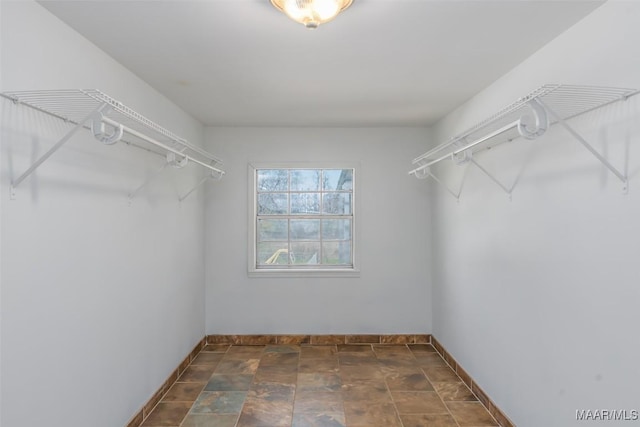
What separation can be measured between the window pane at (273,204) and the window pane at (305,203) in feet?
0.26

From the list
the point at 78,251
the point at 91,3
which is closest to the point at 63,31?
the point at 91,3

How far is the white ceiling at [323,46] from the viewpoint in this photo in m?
1.77

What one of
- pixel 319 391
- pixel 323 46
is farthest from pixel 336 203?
pixel 323 46

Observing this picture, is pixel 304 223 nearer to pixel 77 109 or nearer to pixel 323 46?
pixel 323 46

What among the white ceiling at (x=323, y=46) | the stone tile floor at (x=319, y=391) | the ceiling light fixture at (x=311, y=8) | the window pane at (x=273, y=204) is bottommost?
the stone tile floor at (x=319, y=391)

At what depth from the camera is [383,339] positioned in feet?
14.2

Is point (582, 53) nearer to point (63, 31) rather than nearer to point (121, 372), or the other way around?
point (63, 31)

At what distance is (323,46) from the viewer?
2.17 m

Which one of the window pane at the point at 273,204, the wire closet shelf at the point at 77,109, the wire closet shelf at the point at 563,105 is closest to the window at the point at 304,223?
the window pane at the point at 273,204

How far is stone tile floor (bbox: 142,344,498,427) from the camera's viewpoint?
8.95 ft

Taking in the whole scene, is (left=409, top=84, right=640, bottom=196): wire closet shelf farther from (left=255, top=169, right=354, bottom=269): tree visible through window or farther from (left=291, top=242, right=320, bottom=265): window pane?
(left=291, top=242, right=320, bottom=265): window pane

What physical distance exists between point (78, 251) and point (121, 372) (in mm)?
905

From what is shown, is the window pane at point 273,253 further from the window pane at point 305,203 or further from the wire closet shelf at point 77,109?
the wire closet shelf at point 77,109

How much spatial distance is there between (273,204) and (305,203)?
36 cm
